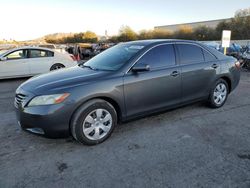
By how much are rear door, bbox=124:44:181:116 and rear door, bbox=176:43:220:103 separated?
0.19 metres

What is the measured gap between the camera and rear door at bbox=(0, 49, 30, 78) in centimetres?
859

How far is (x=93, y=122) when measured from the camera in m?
3.21

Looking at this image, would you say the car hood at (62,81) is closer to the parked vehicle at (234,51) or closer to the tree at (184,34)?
the parked vehicle at (234,51)

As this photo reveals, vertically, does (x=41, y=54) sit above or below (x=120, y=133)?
above

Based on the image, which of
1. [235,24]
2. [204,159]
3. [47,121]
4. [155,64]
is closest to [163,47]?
[155,64]

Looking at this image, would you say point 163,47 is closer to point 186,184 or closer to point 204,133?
point 204,133

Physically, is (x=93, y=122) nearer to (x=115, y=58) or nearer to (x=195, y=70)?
(x=115, y=58)

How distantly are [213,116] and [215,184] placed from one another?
7.37 feet

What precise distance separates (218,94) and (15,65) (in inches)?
307

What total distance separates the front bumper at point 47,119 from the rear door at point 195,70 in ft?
7.57

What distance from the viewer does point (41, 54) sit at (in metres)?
9.10

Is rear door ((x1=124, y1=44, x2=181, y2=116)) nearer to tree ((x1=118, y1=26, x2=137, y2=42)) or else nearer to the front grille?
the front grille

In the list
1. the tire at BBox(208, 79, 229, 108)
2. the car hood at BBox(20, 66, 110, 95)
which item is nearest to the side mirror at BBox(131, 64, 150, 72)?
the car hood at BBox(20, 66, 110, 95)

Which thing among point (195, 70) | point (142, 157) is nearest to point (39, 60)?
point (195, 70)
